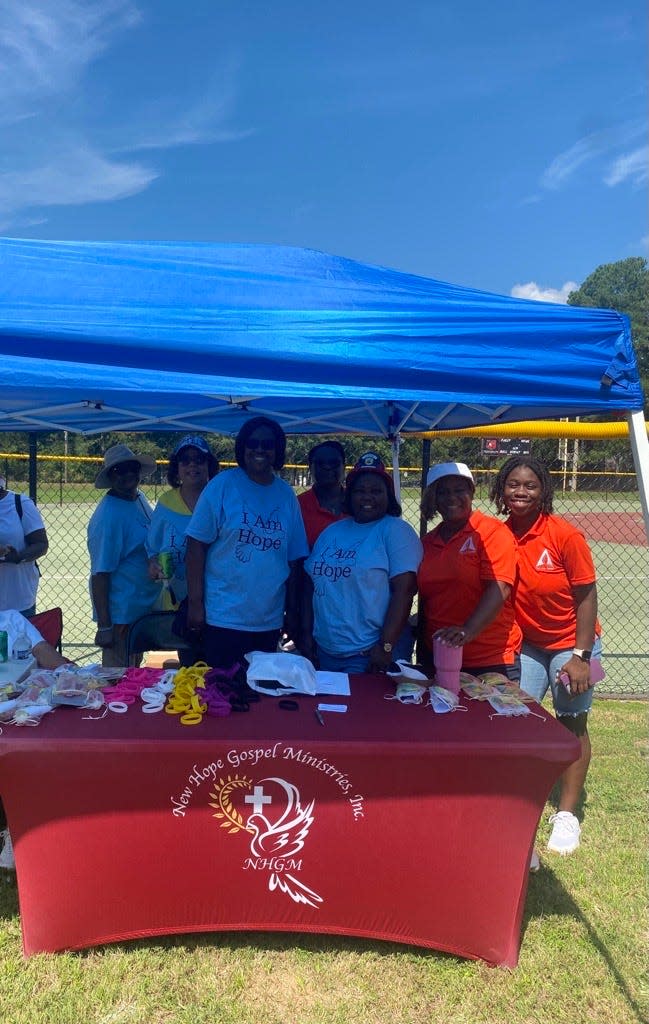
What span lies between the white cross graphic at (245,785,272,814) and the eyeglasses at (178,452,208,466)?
200 centimetres

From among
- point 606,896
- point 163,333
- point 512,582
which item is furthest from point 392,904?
point 163,333

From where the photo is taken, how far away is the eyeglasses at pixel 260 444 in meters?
2.89

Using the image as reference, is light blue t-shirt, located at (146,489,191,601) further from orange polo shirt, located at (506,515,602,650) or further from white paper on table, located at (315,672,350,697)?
orange polo shirt, located at (506,515,602,650)

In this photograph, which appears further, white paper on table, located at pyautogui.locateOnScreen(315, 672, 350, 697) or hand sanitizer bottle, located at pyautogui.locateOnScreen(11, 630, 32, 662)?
hand sanitizer bottle, located at pyautogui.locateOnScreen(11, 630, 32, 662)

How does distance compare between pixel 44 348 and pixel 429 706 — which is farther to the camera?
pixel 429 706

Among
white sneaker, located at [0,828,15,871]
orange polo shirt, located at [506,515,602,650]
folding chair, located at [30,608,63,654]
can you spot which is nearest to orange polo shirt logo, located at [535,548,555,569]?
orange polo shirt, located at [506,515,602,650]

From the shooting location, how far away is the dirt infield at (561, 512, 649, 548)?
55.1 ft

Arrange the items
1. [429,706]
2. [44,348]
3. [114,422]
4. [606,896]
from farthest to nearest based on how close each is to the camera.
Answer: [114,422] < [606,896] < [429,706] < [44,348]

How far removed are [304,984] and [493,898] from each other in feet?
2.22

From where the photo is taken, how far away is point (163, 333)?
7.29 ft

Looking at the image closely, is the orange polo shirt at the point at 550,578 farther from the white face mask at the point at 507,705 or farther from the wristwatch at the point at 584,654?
the white face mask at the point at 507,705

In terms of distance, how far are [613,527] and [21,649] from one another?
18.3 meters

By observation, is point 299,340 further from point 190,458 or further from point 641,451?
point 190,458

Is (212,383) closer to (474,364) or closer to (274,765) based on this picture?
(474,364)
